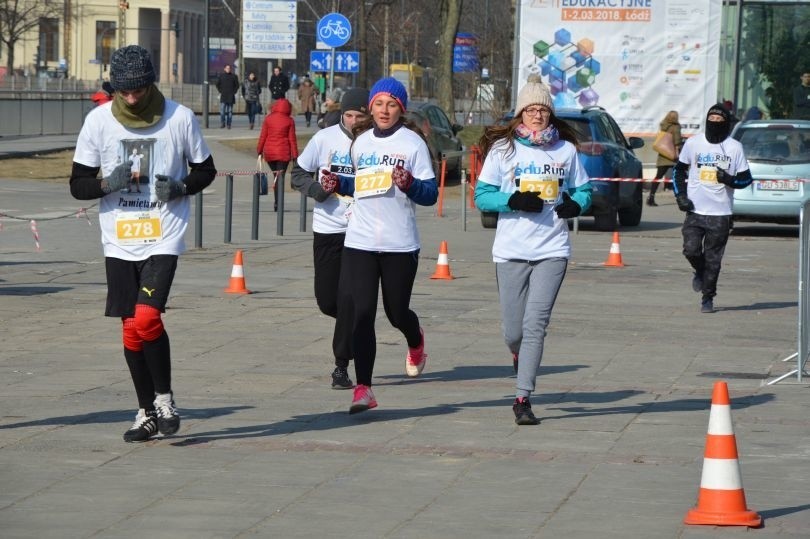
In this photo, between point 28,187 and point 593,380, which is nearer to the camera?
point 593,380

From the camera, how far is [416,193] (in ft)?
29.0

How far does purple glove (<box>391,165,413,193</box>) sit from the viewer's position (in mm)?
8664

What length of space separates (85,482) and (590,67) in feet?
81.6

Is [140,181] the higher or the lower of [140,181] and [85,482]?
the higher

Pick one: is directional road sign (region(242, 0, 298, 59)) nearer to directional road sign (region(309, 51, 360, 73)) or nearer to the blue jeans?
directional road sign (region(309, 51, 360, 73))

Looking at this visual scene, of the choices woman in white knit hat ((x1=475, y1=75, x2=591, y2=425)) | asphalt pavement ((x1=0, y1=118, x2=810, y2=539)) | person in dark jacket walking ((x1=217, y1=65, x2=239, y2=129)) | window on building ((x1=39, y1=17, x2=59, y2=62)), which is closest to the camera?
Answer: asphalt pavement ((x1=0, y1=118, x2=810, y2=539))

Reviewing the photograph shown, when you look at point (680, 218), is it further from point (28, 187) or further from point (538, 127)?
point (538, 127)

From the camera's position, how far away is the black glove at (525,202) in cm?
864

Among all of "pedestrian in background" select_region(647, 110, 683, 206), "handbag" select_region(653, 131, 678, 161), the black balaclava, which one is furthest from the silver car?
the black balaclava

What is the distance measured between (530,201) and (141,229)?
6.71 ft

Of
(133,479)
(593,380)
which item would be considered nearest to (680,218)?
(593,380)

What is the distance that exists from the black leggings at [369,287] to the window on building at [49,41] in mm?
94578

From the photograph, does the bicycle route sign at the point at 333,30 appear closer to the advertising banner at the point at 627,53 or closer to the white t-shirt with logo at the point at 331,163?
the advertising banner at the point at 627,53

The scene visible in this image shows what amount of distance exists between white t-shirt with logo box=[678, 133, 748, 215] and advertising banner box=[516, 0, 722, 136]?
53.1 feet
